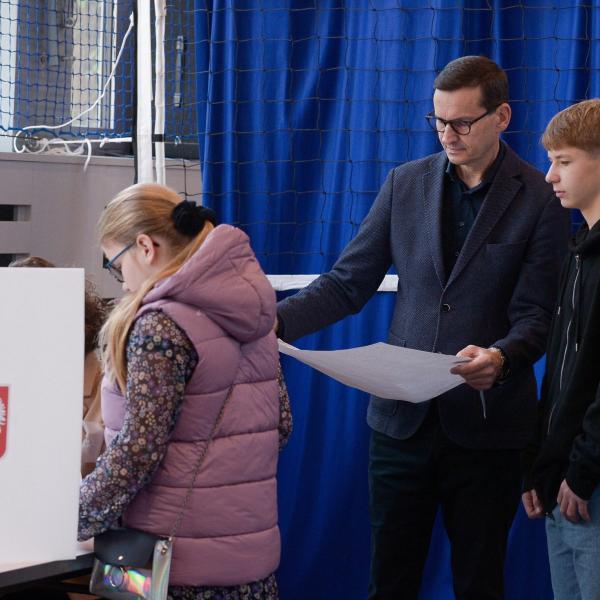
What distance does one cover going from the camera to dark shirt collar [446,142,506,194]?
2.16 metres

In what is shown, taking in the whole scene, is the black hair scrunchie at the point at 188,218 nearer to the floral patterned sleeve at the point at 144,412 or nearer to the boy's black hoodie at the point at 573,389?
the floral patterned sleeve at the point at 144,412

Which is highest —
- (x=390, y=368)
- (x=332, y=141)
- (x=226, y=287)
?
(x=332, y=141)

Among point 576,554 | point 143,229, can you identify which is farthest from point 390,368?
point 143,229

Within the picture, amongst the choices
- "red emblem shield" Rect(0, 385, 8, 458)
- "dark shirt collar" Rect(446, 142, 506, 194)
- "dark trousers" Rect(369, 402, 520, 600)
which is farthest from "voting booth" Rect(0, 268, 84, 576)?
"dark shirt collar" Rect(446, 142, 506, 194)

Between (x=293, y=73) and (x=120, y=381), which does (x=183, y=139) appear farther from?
(x=120, y=381)

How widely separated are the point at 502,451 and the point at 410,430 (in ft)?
0.66

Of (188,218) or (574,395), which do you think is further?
(574,395)

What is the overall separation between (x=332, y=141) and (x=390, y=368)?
44.4 inches

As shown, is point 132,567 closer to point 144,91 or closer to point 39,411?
point 39,411

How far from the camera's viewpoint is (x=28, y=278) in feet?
4.47

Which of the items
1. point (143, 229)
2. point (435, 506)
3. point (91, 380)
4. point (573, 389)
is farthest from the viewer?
point (91, 380)

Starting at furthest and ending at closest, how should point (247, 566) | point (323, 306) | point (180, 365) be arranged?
1. point (323, 306)
2. point (247, 566)
3. point (180, 365)

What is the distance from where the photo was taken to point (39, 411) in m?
1.38

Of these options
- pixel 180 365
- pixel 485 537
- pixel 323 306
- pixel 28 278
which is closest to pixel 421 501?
Answer: pixel 485 537
